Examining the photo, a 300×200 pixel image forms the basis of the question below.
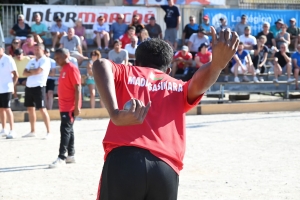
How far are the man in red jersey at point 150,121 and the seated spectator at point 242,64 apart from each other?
14.8 metres

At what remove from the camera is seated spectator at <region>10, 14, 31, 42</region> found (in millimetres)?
18766

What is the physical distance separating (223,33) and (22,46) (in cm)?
1510

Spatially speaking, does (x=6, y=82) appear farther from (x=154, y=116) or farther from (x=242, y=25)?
(x=242, y=25)

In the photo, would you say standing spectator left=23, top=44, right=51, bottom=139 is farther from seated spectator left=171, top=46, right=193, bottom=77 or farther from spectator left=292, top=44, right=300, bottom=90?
spectator left=292, top=44, right=300, bottom=90

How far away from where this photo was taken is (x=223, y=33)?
10.9 ft

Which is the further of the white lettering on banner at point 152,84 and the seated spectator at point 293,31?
the seated spectator at point 293,31

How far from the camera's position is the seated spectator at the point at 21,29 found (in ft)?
61.6

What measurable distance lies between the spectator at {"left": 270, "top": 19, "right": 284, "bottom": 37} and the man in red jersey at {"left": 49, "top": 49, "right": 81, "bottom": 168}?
43.3 feet

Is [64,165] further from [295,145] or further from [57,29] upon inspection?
[57,29]

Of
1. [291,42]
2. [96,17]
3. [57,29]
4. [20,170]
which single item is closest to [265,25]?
[291,42]

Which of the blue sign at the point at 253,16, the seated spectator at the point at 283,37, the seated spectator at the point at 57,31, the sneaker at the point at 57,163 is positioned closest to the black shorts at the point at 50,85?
the seated spectator at the point at 57,31

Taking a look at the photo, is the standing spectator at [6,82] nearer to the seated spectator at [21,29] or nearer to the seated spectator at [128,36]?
the seated spectator at [128,36]

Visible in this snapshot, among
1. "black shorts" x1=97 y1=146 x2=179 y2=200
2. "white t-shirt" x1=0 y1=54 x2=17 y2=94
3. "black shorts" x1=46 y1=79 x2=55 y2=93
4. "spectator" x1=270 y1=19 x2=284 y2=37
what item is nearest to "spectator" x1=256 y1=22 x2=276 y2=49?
"spectator" x1=270 y1=19 x2=284 y2=37

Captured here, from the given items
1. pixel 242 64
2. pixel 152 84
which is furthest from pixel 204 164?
pixel 242 64
